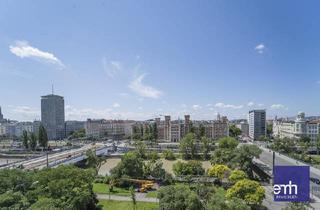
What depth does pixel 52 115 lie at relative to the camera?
304 ft

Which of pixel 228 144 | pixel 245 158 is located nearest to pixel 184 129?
pixel 228 144

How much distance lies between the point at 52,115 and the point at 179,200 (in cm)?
8546

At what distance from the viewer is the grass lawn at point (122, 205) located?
2011cm

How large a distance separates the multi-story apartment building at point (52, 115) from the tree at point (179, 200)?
273 ft

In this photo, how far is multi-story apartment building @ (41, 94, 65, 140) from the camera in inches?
3652

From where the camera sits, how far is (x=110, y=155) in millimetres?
47000

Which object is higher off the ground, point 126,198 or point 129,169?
point 129,169

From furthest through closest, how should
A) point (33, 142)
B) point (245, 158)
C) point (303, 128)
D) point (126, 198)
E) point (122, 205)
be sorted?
point (303, 128) → point (33, 142) → point (245, 158) → point (126, 198) → point (122, 205)

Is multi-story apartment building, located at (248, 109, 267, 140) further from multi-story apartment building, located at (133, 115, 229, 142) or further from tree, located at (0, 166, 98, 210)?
tree, located at (0, 166, 98, 210)

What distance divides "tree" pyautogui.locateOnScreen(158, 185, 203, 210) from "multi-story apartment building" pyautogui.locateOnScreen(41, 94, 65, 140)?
83257 millimetres

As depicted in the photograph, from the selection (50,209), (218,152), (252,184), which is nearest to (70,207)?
(50,209)

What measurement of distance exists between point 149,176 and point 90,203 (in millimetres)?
11103

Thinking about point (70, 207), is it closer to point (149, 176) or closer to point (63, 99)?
point (149, 176)

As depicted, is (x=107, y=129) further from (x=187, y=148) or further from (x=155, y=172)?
(x=155, y=172)
